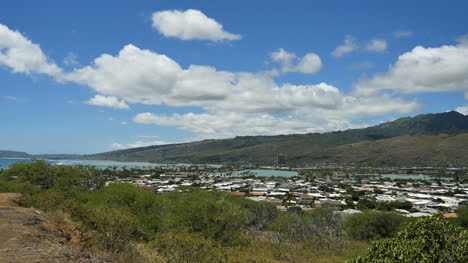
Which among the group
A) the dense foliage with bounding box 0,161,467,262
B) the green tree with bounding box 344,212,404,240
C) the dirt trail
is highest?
the dirt trail

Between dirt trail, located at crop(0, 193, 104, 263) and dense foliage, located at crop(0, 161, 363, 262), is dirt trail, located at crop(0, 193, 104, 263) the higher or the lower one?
the higher one

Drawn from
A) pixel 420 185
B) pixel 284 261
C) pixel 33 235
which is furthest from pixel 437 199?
pixel 33 235

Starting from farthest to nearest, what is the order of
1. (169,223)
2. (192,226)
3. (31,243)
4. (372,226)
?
(372,226) < (192,226) < (169,223) < (31,243)

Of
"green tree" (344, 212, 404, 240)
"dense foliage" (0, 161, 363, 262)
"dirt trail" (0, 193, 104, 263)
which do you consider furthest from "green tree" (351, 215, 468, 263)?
"green tree" (344, 212, 404, 240)

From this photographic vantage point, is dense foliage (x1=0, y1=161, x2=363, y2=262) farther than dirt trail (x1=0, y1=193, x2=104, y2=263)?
Yes

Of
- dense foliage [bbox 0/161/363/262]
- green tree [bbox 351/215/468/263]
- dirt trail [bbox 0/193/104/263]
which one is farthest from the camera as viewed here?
dense foliage [bbox 0/161/363/262]

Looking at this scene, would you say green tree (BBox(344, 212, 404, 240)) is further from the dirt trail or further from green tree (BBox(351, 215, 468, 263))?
the dirt trail

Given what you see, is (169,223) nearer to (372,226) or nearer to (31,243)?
(31,243)

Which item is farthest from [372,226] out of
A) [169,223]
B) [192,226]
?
[169,223]

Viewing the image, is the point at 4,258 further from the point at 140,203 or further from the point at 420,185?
the point at 420,185
